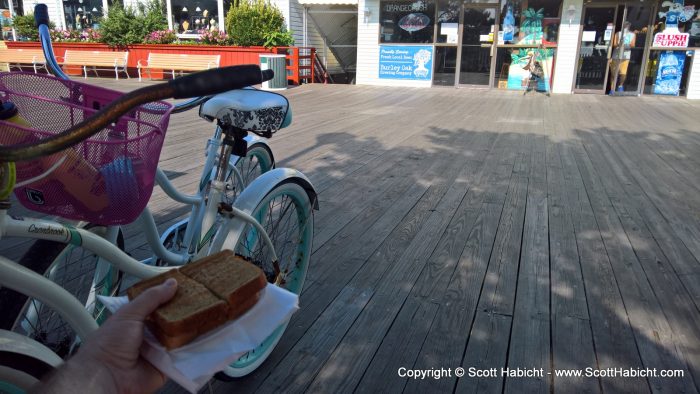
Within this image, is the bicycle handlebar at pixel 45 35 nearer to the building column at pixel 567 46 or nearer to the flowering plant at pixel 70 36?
the building column at pixel 567 46

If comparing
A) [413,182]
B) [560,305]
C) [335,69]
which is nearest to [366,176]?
[413,182]

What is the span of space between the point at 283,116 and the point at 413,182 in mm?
3043

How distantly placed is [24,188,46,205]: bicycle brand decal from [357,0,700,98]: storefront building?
1416cm

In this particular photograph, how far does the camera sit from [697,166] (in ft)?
19.1

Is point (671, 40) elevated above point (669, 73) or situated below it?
above

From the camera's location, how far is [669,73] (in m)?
13.4

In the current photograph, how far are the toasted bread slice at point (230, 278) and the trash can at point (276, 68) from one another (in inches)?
449

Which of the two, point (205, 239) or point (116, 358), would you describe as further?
point (205, 239)

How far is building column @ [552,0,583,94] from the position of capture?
1334cm

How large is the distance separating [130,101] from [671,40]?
15.8 metres

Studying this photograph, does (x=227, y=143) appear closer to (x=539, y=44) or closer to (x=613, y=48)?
(x=539, y=44)

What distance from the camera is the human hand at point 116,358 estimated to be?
83cm

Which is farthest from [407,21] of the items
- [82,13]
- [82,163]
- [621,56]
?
[82,163]

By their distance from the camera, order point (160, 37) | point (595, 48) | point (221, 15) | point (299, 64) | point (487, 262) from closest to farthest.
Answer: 1. point (487, 262)
2. point (595, 48)
3. point (299, 64)
4. point (160, 37)
5. point (221, 15)
